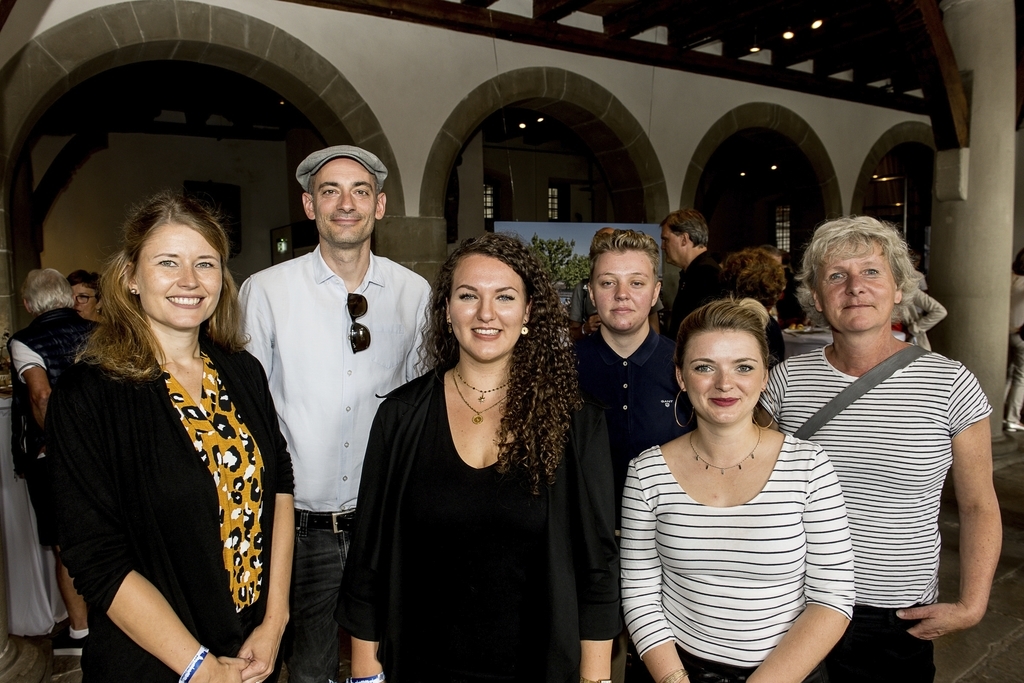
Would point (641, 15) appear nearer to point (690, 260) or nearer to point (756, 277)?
point (690, 260)

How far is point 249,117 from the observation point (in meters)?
9.61

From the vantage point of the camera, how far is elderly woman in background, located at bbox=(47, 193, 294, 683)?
1.28 m

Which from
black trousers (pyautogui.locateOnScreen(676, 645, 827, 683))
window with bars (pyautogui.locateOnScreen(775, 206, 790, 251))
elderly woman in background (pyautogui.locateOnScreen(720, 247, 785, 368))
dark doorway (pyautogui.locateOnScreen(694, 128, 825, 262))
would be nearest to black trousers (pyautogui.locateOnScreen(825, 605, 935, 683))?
black trousers (pyautogui.locateOnScreen(676, 645, 827, 683))

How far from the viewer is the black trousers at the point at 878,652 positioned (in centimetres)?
160

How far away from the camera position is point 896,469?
1558mm

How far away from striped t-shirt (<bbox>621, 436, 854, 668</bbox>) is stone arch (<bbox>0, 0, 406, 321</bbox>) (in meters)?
4.04

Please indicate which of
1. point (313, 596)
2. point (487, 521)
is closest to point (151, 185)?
point (313, 596)

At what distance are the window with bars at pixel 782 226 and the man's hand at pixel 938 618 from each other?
15848 millimetres

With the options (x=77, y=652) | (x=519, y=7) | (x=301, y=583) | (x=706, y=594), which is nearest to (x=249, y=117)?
(x=519, y=7)

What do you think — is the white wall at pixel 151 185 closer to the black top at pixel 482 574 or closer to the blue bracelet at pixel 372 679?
the blue bracelet at pixel 372 679

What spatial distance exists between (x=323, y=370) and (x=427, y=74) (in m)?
4.04

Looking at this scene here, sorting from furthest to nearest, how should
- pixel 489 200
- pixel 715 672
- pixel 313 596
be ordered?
pixel 489 200
pixel 313 596
pixel 715 672

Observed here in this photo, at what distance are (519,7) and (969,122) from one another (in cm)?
343

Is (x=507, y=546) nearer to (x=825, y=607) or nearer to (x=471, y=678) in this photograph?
(x=471, y=678)
